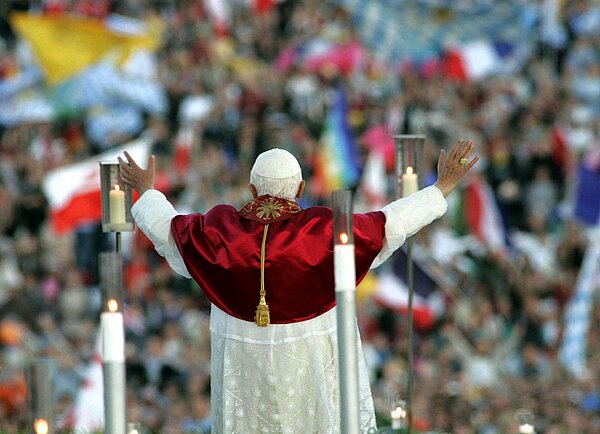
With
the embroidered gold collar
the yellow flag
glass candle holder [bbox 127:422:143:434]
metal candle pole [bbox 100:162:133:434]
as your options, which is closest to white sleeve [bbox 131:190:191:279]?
the embroidered gold collar

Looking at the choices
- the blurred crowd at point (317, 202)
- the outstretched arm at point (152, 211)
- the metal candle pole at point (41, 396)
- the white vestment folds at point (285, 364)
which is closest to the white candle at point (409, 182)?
the white vestment folds at point (285, 364)

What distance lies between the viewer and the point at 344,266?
934cm

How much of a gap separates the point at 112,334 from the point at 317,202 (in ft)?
36.3

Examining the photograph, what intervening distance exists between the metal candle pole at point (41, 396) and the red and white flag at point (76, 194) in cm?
1009

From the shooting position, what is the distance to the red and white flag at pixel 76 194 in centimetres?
1962

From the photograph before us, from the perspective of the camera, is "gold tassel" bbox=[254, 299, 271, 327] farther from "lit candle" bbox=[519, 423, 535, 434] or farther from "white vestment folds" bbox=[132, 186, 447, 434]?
"lit candle" bbox=[519, 423, 535, 434]

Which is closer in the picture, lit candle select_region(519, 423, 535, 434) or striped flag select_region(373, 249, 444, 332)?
lit candle select_region(519, 423, 535, 434)

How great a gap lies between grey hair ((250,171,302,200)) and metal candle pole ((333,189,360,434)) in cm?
141

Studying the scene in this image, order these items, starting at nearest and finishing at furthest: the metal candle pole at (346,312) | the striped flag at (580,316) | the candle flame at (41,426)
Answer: the metal candle pole at (346,312) → the candle flame at (41,426) → the striped flag at (580,316)

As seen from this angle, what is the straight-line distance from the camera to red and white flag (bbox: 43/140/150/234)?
773 inches

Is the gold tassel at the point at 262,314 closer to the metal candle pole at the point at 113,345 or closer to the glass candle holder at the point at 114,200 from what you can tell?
the glass candle holder at the point at 114,200

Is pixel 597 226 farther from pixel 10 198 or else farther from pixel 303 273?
pixel 303 273

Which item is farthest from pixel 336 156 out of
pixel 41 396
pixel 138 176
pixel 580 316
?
pixel 41 396

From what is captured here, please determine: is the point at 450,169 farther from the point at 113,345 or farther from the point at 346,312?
the point at 113,345
